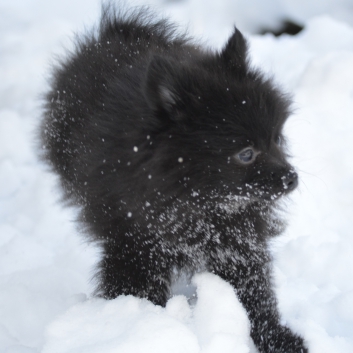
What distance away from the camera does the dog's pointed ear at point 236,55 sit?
113 inches

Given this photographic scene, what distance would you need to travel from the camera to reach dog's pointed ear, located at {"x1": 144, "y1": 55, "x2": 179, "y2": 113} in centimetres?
262

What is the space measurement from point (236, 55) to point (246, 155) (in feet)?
1.87

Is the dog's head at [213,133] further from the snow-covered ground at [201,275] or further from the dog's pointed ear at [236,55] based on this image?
the snow-covered ground at [201,275]

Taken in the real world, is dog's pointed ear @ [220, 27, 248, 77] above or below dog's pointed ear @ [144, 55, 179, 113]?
above

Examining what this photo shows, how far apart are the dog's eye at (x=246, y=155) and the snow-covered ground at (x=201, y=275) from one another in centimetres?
72

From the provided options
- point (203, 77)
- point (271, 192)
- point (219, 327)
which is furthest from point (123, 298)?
point (203, 77)

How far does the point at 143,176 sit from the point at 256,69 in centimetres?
86

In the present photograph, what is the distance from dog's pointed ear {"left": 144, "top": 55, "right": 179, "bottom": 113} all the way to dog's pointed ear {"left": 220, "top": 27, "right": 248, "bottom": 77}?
37 cm

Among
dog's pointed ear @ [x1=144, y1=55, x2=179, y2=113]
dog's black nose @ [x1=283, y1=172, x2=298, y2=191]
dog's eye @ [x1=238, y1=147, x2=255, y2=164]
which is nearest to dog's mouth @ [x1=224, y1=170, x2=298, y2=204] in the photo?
dog's black nose @ [x1=283, y1=172, x2=298, y2=191]

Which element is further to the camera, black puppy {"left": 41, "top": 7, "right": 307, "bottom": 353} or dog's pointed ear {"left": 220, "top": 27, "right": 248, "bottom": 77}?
dog's pointed ear {"left": 220, "top": 27, "right": 248, "bottom": 77}

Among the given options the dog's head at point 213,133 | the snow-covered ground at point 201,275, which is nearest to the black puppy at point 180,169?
the dog's head at point 213,133

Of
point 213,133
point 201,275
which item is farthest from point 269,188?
point 201,275

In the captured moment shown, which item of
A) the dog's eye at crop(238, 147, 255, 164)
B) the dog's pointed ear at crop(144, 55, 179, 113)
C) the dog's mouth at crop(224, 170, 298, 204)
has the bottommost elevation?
the dog's mouth at crop(224, 170, 298, 204)

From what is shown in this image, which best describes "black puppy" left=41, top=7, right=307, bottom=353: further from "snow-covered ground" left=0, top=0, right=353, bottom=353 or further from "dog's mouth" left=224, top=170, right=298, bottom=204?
"snow-covered ground" left=0, top=0, right=353, bottom=353
